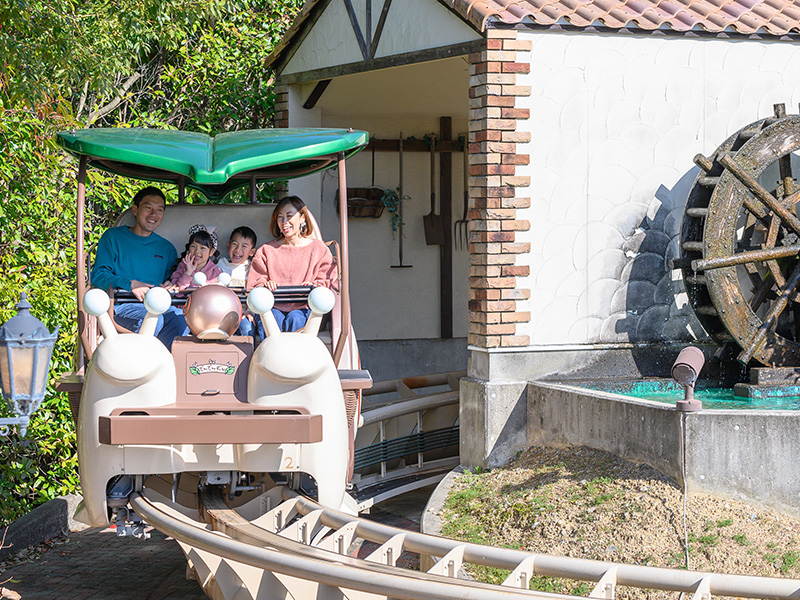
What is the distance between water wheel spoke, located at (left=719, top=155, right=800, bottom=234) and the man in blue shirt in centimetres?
442

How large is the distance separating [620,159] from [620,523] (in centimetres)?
339

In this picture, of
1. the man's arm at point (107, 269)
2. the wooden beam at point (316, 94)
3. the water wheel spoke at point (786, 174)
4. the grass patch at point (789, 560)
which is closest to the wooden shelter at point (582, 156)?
the water wheel spoke at point (786, 174)

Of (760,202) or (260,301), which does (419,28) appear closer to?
(760,202)

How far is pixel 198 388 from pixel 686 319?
4.93 meters

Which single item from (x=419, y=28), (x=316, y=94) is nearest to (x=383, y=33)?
(x=419, y=28)

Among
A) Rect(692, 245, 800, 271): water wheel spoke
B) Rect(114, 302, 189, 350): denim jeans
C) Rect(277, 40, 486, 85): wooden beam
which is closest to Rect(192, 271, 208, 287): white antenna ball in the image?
Rect(114, 302, 189, 350): denim jeans

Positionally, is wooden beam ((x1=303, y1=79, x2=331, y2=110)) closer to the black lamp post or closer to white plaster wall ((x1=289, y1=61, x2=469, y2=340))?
white plaster wall ((x1=289, y1=61, x2=469, y2=340))

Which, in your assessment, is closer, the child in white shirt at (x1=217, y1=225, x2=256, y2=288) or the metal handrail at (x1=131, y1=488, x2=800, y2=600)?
the metal handrail at (x1=131, y1=488, x2=800, y2=600)

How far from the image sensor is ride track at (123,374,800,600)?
4215 mm

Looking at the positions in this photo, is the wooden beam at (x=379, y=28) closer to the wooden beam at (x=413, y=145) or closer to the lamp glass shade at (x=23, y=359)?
the wooden beam at (x=413, y=145)

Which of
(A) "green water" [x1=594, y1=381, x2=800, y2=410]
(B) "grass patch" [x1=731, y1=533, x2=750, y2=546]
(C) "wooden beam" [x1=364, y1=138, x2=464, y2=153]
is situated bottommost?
(B) "grass patch" [x1=731, y1=533, x2=750, y2=546]

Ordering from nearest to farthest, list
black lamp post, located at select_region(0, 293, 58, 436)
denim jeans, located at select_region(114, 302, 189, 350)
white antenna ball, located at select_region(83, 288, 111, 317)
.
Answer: black lamp post, located at select_region(0, 293, 58, 436), white antenna ball, located at select_region(83, 288, 111, 317), denim jeans, located at select_region(114, 302, 189, 350)

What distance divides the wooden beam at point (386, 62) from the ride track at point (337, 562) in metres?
4.21

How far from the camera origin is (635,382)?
9.04 m
